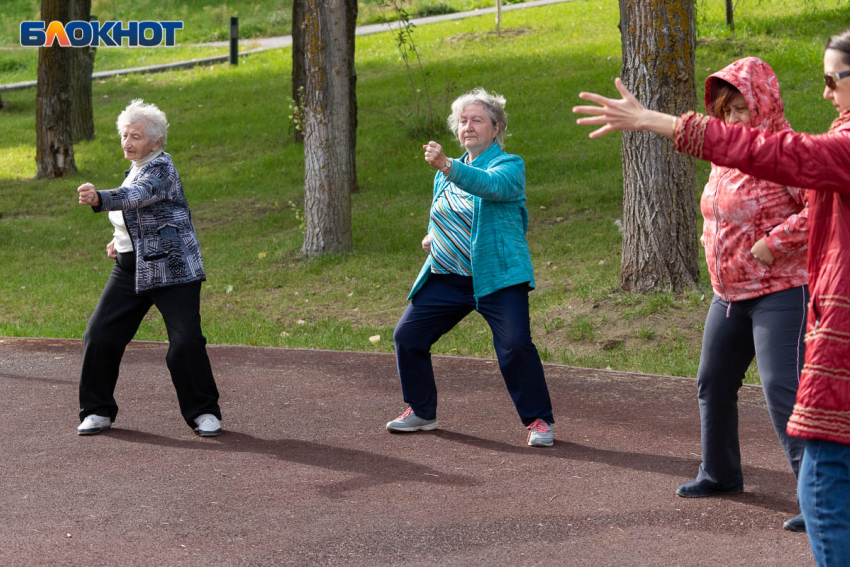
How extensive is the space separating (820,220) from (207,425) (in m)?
3.83

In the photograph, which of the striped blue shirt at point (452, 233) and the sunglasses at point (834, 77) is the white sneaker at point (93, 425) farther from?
the sunglasses at point (834, 77)

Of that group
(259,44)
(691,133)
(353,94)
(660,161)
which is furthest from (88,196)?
(259,44)

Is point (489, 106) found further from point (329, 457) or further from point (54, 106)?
point (54, 106)

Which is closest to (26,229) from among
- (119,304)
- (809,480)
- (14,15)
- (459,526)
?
(119,304)

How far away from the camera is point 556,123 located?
1831 cm

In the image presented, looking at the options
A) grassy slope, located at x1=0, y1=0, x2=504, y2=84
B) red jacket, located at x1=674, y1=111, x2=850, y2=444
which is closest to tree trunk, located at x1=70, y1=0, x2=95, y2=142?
grassy slope, located at x1=0, y1=0, x2=504, y2=84

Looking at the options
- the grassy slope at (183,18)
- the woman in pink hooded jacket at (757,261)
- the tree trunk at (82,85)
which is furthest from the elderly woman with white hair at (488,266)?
the grassy slope at (183,18)

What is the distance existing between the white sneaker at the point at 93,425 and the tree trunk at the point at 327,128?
6.33m

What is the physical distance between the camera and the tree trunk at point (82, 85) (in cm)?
2003

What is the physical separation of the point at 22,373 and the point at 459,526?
4.38m

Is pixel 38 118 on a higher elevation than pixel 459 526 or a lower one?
higher

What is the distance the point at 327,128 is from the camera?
11836 millimetres

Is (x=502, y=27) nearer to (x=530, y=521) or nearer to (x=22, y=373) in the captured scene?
(x=22, y=373)

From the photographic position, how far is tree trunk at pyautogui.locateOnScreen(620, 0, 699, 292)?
866 centimetres
